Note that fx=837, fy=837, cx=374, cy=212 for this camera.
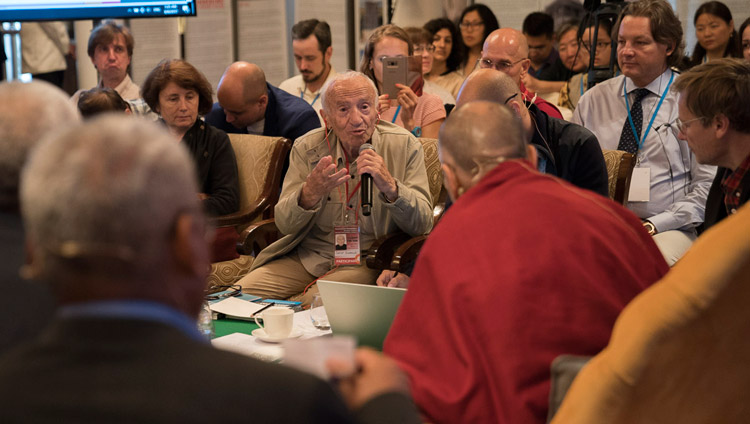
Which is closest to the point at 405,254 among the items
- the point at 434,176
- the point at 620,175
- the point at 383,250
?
the point at 383,250

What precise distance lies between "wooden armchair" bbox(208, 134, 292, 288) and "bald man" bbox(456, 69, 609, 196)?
1.30 m

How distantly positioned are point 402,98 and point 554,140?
4.42 feet

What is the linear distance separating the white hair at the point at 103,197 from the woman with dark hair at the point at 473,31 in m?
5.47

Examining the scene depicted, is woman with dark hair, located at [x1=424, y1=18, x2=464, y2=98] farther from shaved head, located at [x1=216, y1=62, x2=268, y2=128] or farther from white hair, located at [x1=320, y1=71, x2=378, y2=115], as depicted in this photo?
white hair, located at [x1=320, y1=71, x2=378, y2=115]

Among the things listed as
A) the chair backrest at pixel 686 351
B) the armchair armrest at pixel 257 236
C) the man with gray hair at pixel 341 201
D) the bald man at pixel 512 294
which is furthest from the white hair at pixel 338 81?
the chair backrest at pixel 686 351

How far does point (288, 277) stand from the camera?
3.60 meters

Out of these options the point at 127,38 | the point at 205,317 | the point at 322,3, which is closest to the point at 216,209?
the point at 205,317

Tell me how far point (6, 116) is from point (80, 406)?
0.86m

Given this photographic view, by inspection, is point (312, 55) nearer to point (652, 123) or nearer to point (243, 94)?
point (243, 94)

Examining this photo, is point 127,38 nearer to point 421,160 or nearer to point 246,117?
point 246,117

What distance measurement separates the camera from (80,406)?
88 centimetres

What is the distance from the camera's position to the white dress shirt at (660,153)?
3.84 meters

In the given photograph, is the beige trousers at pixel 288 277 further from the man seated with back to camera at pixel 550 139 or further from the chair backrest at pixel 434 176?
the chair backrest at pixel 434 176

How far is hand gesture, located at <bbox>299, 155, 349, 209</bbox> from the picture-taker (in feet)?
10.8
